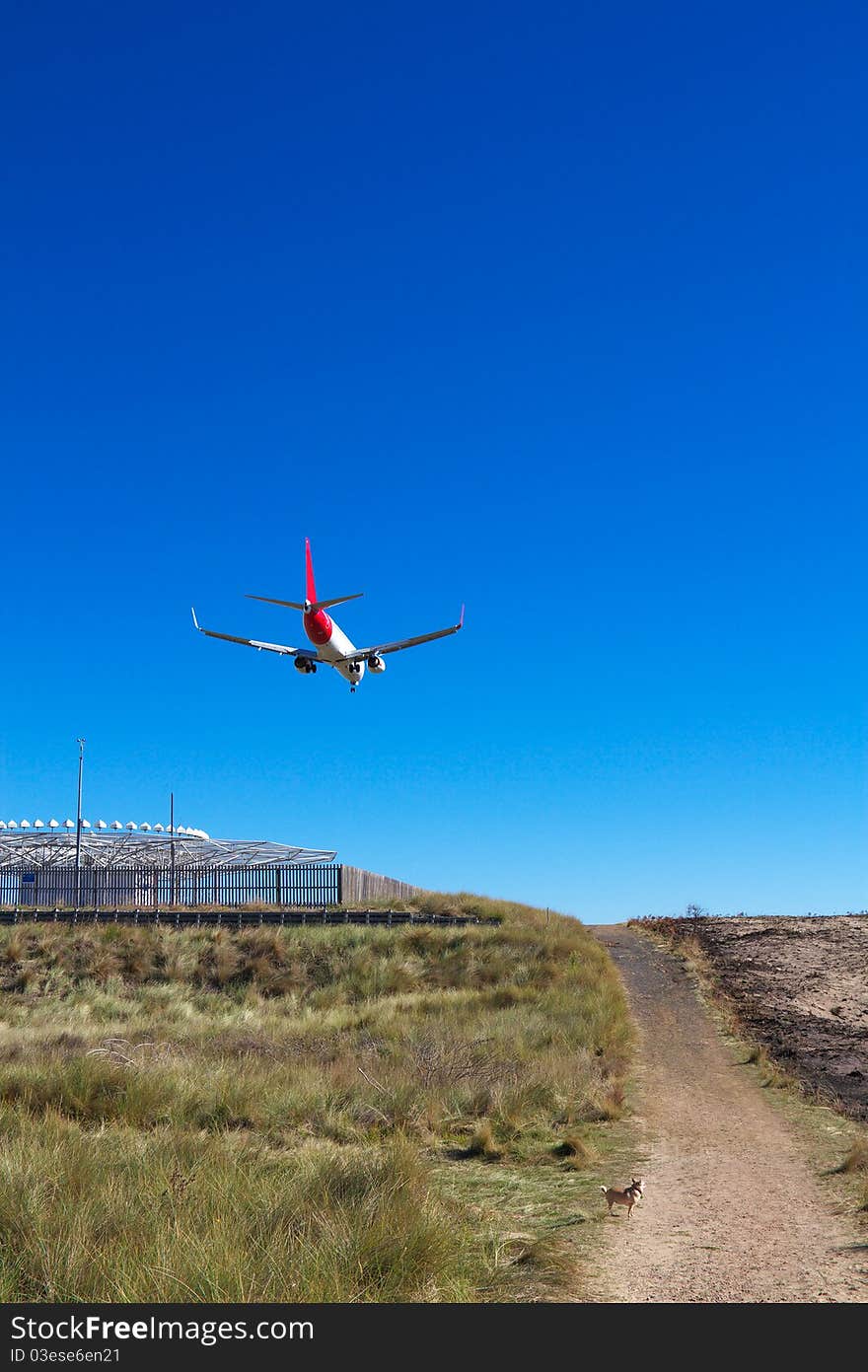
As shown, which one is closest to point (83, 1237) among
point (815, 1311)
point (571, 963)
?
point (815, 1311)

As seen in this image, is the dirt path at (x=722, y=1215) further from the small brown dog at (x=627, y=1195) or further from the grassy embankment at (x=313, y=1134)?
the grassy embankment at (x=313, y=1134)

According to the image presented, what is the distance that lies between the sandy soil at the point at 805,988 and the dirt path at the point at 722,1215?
1.59 meters

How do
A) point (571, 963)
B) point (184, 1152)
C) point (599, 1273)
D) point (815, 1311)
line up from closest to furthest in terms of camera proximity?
point (815, 1311)
point (599, 1273)
point (184, 1152)
point (571, 963)

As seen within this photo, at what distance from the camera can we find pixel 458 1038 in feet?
64.6

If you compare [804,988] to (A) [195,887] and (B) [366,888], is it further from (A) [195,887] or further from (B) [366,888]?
(A) [195,887]

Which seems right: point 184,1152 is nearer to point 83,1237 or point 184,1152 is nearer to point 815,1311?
point 83,1237

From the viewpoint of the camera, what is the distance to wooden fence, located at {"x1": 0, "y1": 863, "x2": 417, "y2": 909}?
47156mm

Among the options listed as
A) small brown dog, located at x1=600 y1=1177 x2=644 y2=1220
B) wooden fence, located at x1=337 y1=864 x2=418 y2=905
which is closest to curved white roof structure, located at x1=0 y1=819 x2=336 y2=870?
wooden fence, located at x1=337 y1=864 x2=418 y2=905

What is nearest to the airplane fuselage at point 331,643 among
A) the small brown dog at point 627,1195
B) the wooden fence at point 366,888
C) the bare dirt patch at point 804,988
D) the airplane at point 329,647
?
the airplane at point 329,647

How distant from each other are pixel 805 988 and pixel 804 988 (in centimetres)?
3

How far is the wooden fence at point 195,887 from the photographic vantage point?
47.2 m

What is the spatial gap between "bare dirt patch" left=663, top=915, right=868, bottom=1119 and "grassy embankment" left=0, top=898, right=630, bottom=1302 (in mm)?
3130

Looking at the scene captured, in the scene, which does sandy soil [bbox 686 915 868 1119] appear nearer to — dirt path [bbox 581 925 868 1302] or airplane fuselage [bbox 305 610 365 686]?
dirt path [bbox 581 925 868 1302]

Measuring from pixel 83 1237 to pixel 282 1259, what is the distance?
146 cm
